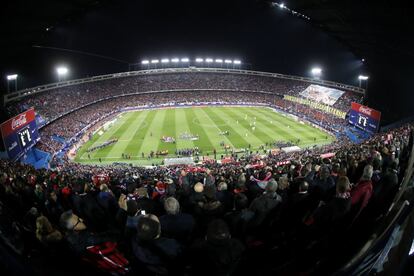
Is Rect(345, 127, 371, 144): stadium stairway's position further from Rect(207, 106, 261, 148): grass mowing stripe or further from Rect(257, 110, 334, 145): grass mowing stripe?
Rect(207, 106, 261, 148): grass mowing stripe

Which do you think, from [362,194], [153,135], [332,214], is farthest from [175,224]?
[153,135]

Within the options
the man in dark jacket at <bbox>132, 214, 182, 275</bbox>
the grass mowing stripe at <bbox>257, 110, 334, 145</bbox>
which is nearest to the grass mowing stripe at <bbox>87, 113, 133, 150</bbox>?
the grass mowing stripe at <bbox>257, 110, 334, 145</bbox>

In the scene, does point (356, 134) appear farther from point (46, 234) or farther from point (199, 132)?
point (46, 234)

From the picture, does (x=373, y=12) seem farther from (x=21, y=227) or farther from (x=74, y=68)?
(x=74, y=68)

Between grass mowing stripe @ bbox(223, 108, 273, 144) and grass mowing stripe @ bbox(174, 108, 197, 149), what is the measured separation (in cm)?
928

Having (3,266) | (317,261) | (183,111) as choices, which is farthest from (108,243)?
(183,111)

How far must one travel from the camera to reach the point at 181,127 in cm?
4881

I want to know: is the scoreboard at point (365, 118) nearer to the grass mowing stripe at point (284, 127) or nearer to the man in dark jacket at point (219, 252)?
the grass mowing stripe at point (284, 127)

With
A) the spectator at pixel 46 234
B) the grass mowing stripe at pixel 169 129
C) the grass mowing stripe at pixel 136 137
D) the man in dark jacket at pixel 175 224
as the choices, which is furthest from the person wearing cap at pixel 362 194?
the grass mowing stripe at pixel 136 137

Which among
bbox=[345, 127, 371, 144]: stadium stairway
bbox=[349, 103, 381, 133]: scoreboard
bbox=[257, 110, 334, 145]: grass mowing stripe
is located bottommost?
bbox=[257, 110, 334, 145]: grass mowing stripe

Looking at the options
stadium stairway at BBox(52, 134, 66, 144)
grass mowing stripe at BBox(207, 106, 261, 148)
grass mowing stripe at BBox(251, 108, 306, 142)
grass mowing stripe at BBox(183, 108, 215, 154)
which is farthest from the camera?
grass mowing stripe at BBox(251, 108, 306, 142)

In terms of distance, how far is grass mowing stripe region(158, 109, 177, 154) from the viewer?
38.2 meters

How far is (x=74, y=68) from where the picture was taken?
69125 mm

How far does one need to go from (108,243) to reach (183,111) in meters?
60.4
